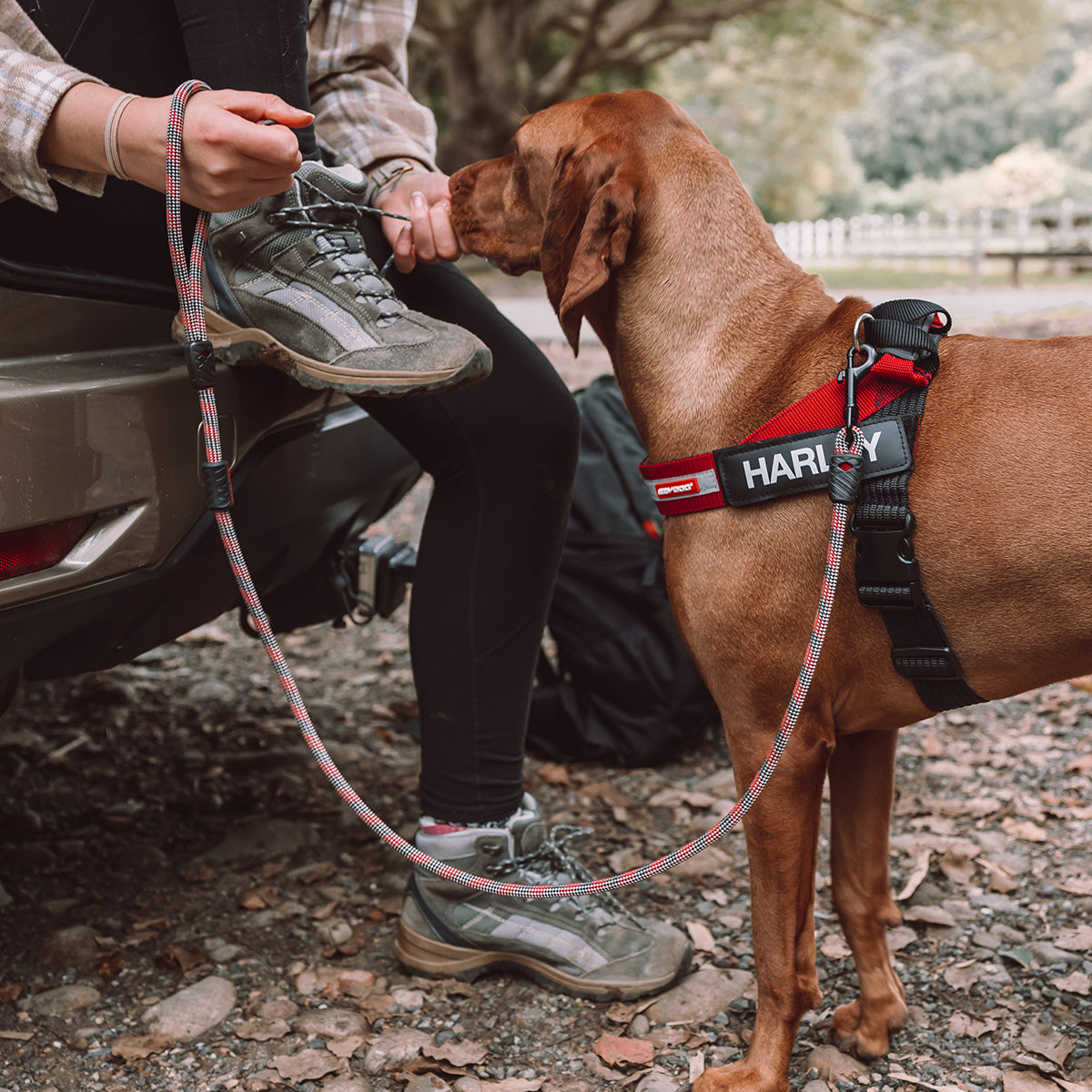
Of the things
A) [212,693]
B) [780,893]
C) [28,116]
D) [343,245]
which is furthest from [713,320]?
[212,693]

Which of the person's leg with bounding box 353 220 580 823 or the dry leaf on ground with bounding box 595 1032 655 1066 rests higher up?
the person's leg with bounding box 353 220 580 823

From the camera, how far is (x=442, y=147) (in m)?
18.6

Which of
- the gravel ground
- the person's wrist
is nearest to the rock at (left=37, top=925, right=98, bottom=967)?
the gravel ground

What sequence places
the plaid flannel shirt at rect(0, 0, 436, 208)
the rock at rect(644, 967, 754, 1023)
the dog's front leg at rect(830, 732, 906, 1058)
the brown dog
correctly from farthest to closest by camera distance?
the plaid flannel shirt at rect(0, 0, 436, 208) → the rock at rect(644, 967, 754, 1023) → the dog's front leg at rect(830, 732, 906, 1058) → the brown dog

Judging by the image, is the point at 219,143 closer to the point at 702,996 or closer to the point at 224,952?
the point at 224,952

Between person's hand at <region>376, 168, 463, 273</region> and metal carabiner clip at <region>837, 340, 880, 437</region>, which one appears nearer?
metal carabiner clip at <region>837, 340, 880, 437</region>

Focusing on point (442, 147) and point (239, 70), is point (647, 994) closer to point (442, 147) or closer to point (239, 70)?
point (239, 70)

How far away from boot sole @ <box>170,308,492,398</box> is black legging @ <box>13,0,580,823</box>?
0.24m

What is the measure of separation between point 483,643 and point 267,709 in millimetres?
1678

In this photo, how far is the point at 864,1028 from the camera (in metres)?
2.07

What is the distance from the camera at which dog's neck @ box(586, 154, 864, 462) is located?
6.53ft

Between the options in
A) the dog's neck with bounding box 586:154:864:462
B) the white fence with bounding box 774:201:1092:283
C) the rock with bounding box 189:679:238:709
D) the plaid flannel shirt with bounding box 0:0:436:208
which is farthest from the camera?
the white fence with bounding box 774:201:1092:283

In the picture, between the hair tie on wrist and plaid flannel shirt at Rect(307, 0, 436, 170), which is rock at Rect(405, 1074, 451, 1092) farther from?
plaid flannel shirt at Rect(307, 0, 436, 170)

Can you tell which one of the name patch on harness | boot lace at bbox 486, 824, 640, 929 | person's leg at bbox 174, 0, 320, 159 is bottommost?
boot lace at bbox 486, 824, 640, 929
